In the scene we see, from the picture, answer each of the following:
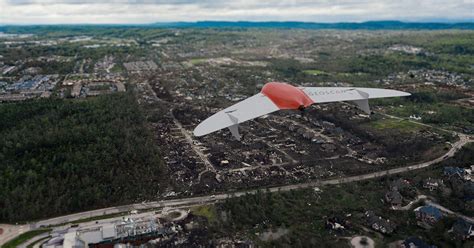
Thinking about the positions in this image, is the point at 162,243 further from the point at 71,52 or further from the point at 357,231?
the point at 71,52

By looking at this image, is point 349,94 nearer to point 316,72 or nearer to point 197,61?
point 316,72

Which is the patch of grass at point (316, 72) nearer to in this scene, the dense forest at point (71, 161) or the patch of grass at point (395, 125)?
the patch of grass at point (395, 125)

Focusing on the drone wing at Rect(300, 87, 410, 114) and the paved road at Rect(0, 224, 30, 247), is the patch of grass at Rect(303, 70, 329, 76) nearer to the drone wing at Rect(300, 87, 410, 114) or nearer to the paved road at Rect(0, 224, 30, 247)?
the drone wing at Rect(300, 87, 410, 114)

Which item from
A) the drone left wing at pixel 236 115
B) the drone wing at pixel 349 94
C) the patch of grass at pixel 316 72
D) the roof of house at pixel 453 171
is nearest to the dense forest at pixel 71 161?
the drone left wing at pixel 236 115

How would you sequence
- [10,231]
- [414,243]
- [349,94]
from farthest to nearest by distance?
[349,94]
[10,231]
[414,243]

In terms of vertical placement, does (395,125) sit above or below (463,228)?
above

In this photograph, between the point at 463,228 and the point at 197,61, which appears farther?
the point at 197,61

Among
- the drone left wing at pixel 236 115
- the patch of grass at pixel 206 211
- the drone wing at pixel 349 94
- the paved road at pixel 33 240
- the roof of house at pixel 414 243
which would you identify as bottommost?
the paved road at pixel 33 240

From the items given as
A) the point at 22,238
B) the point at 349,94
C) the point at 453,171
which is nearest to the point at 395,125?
the point at 453,171
